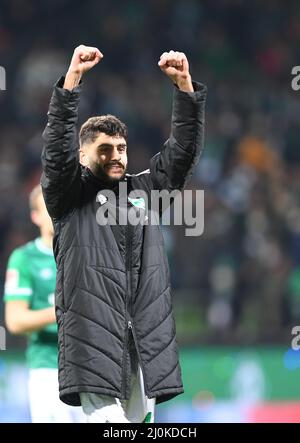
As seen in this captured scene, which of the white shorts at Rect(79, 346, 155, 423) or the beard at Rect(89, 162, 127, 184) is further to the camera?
the beard at Rect(89, 162, 127, 184)

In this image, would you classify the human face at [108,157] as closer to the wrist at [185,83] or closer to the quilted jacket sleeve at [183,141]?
the quilted jacket sleeve at [183,141]

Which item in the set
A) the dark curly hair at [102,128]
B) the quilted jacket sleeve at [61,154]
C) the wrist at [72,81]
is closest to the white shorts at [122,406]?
the quilted jacket sleeve at [61,154]

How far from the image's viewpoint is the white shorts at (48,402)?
5.27 metres

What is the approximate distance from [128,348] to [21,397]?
399cm

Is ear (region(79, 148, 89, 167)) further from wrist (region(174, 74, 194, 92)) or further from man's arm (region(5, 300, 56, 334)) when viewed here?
man's arm (region(5, 300, 56, 334))

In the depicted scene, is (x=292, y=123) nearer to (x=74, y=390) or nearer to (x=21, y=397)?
(x=21, y=397)

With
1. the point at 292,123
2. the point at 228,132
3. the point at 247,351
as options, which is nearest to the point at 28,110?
the point at 228,132

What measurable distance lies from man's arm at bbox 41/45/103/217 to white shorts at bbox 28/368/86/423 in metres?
1.57

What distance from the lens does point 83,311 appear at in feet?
12.7

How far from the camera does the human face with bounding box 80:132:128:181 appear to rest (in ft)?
13.2

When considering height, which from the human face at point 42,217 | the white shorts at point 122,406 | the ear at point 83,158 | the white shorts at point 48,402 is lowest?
the white shorts at point 48,402

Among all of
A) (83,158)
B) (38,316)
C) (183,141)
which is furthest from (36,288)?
(183,141)

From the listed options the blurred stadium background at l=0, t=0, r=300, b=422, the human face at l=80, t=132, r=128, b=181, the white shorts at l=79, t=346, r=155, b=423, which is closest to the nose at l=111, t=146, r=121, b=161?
the human face at l=80, t=132, r=128, b=181

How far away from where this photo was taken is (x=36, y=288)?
5508mm
